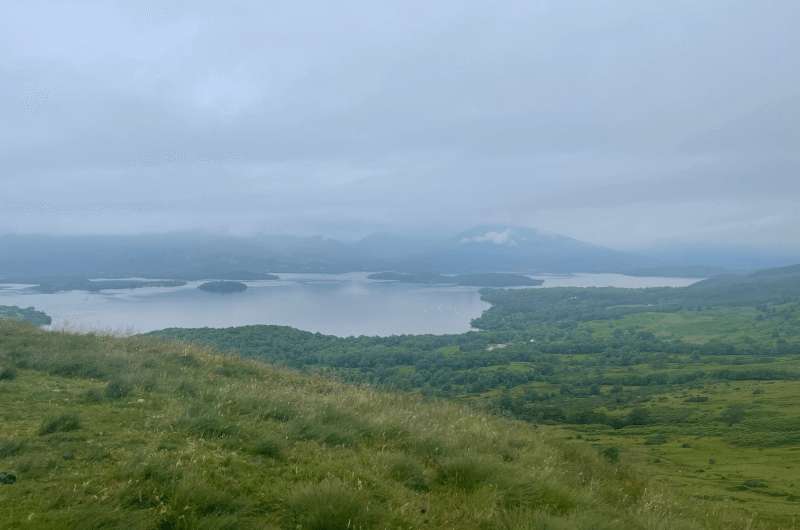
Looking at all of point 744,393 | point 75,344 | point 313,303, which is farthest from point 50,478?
point 313,303

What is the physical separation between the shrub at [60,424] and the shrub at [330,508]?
3.15 meters

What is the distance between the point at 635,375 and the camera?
74.3 meters

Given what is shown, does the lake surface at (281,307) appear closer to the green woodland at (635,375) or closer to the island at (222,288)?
the island at (222,288)

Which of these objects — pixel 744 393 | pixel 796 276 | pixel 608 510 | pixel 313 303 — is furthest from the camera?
pixel 796 276

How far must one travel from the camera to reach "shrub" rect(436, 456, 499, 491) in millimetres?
5695

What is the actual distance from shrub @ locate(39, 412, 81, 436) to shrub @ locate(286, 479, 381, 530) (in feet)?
10.3

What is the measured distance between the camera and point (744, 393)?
58.6 metres

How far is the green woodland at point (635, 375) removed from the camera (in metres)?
20.8

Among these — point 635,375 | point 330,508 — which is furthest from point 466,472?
point 635,375

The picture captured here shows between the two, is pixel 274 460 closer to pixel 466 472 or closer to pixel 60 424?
pixel 466 472

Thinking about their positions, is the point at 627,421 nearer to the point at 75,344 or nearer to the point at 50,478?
the point at 75,344

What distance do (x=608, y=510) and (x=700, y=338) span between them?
398 feet

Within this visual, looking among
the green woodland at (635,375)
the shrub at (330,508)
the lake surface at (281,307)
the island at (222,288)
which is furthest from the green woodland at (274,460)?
the island at (222,288)

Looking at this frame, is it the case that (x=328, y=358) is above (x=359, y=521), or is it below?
below
